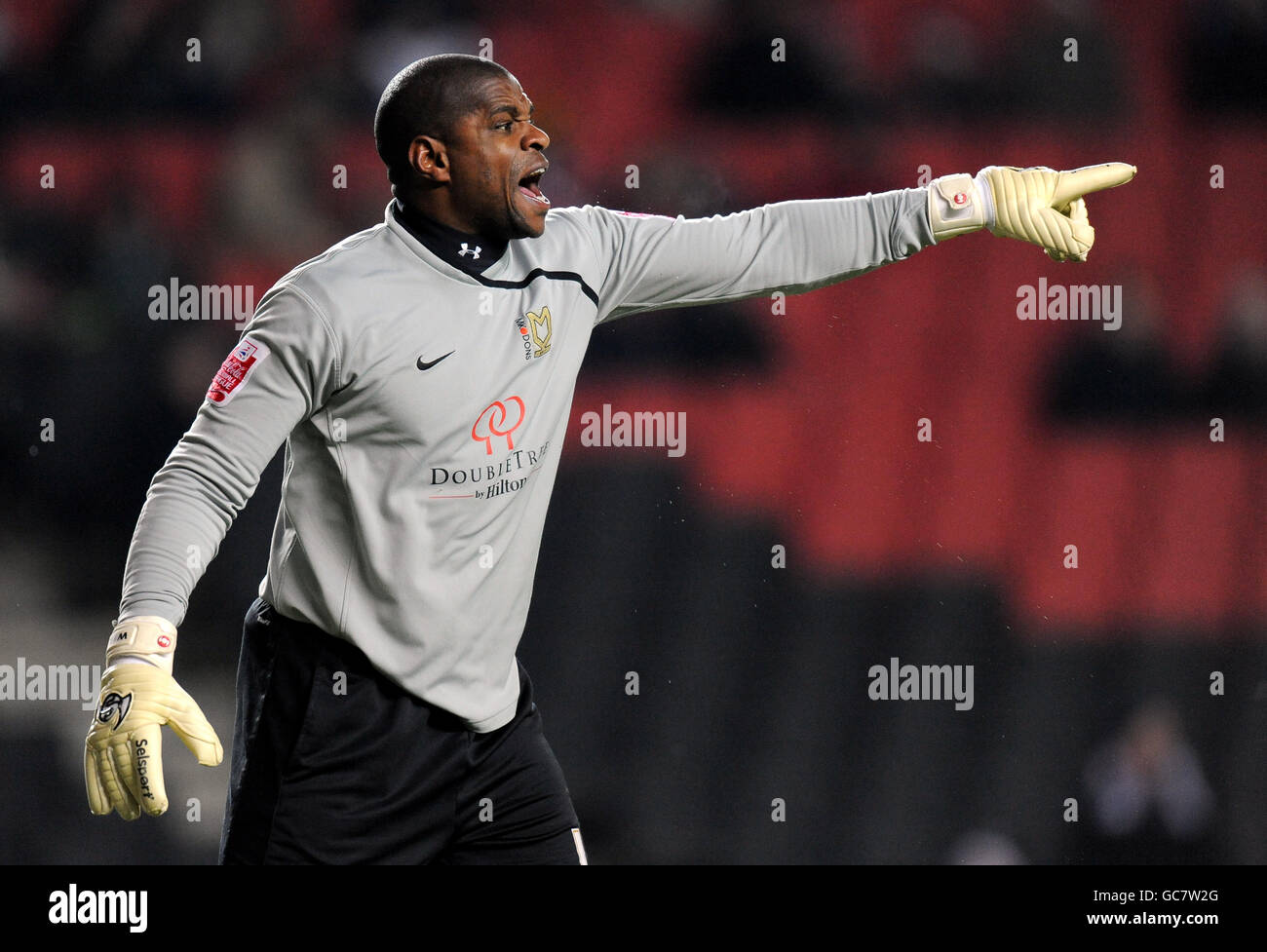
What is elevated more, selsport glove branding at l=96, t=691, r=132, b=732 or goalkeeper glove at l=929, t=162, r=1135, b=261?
goalkeeper glove at l=929, t=162, r=1135, b=261

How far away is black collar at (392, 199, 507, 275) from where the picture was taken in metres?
2.02

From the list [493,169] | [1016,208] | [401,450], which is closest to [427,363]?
[401,450]

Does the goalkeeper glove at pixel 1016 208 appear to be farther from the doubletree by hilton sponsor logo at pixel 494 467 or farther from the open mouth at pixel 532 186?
the doubletree by hilton sponsor logo at pixel 494 467

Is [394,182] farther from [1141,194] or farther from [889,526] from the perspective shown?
[1141,194]

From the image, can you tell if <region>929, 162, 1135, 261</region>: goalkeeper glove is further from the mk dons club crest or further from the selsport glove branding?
the selsport glove branding

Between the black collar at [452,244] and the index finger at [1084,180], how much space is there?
82 centimetres

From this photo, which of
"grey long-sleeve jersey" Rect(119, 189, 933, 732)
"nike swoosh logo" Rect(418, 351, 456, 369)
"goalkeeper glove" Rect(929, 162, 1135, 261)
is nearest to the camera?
"grey long-sleeve jersey" Rect(119, 189, 933, 732)

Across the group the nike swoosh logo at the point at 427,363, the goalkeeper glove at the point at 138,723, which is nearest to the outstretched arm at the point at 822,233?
the nike swoosh logo at the point at 427,363

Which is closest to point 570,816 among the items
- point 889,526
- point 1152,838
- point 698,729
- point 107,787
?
point 107,787

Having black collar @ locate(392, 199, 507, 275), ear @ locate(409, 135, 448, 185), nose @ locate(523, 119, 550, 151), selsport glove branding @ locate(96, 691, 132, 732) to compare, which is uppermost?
nose @ locate(523, 119, 550, 151)

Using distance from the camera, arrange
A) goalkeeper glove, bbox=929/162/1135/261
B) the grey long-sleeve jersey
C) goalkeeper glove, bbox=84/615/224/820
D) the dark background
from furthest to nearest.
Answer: the dark background, goalkeeper glove, bbox=929/162/1135/261, the grey long-sleeve jersey, goalkeeper glove, bbox=84/615/224/820

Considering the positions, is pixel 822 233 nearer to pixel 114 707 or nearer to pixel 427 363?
pixel 427 363

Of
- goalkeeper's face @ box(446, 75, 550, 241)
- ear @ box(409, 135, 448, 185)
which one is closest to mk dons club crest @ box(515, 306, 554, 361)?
goalkeeper's face @ box(446, 75, 550, 241)

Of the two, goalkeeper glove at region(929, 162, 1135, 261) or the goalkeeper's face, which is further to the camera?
goalkeeper glove at region(929, 162, 1135, 261)
